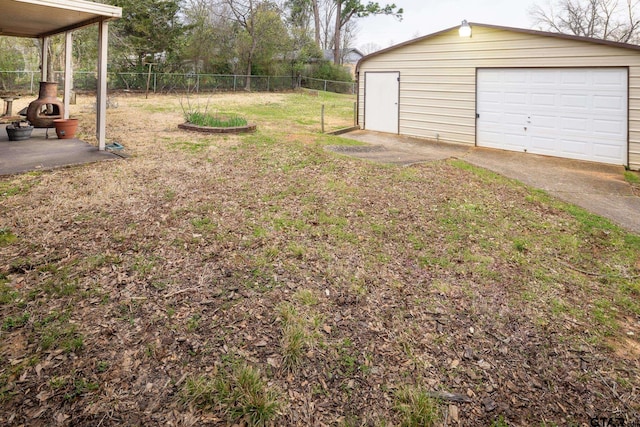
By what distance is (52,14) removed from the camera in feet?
23.2

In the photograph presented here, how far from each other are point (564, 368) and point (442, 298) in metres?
0.96

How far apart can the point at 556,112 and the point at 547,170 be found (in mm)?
1846

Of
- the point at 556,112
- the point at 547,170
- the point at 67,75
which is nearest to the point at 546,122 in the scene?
the point at 556,112

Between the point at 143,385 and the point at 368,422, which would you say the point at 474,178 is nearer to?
the point at 368,422

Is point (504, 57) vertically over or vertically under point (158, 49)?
under

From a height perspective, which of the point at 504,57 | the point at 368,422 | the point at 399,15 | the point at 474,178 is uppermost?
the point at 399,15

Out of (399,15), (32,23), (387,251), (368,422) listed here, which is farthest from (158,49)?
(368,422)

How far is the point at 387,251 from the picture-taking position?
402 centimetres

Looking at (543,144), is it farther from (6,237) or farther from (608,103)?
(6,237)

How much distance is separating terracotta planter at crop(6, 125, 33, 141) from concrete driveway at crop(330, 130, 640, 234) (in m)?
6.12

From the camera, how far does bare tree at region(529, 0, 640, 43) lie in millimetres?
24461

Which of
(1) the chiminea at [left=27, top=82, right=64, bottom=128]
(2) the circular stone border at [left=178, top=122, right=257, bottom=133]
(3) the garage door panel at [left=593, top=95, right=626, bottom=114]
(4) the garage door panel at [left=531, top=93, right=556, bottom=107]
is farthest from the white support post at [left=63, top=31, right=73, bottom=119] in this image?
(3) the garage door panel at [left=593, top=95, right=626, bottom=114]

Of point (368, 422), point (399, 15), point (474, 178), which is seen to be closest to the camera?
point (368, 422)

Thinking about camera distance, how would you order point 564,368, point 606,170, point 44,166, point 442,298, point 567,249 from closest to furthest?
point 564,368 → point 442,298 → point 567,249 → point 44,166 → point 606,170
